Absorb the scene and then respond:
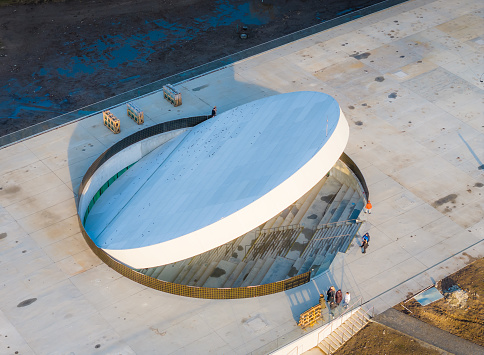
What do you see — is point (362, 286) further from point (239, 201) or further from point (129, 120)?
point (129, 120)

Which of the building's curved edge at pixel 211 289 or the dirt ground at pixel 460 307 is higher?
the building's curved edge at pixel 211 289

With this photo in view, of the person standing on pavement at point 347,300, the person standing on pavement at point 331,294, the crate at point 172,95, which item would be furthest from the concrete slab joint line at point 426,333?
the crate at point 172,95

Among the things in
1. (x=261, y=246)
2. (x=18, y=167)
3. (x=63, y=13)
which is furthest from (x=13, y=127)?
(x=261, y=246)

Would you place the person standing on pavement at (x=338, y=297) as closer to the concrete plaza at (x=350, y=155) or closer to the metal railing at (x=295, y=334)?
the metal railing at (x=295, y=334)

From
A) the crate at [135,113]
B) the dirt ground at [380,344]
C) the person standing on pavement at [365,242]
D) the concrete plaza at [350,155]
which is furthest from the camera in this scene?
the crate at [135,113]

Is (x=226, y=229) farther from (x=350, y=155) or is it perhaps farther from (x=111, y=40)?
(x=111, y=40)

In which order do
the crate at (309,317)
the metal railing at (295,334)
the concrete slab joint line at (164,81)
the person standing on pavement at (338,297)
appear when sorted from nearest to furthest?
the metal railing at (295,334) < the crate at (309,317) < the person standing on pavement at (338,297) < the concrete slab joint line at (164,81)
